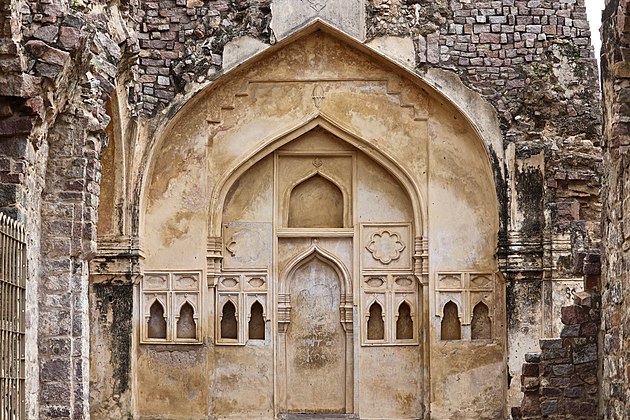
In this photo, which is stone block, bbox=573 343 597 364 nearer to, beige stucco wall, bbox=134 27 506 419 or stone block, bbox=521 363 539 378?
stone block, bbox=521 363 539 378

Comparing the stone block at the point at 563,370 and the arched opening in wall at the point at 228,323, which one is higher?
the arched opening in wall at the point at 228,323

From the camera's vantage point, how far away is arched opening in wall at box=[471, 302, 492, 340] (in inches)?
587

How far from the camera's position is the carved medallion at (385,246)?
15.2 meters

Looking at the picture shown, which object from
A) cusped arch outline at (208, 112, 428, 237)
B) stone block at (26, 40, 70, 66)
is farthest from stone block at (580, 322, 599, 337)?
cusped arch outline at (208, 112, 428, 237)

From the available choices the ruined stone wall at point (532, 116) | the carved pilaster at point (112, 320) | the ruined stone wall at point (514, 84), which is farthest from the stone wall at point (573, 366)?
the carved pilaster at point (112, 320)

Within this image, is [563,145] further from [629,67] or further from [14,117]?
[14,117]

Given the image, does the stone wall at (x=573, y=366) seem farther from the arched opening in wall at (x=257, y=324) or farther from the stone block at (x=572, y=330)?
the arched opening in wall at (x=257, y=324)

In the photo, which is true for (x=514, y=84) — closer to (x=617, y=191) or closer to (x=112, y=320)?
(x=112, y=320)

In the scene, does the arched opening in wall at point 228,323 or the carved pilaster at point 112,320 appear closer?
the carved pilaster at point 112,320

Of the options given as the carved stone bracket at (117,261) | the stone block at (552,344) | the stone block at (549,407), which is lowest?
the stone block at (549,407)

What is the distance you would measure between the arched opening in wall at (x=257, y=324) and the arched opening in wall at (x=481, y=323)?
7.58 feet

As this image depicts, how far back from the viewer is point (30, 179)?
30.6 feet

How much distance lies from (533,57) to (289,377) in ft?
14.4

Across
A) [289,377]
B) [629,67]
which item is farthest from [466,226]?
[629,67]
